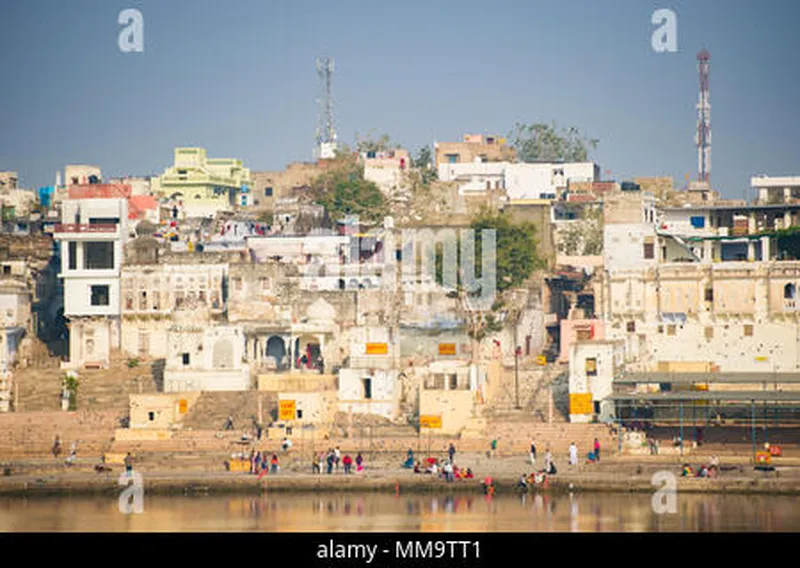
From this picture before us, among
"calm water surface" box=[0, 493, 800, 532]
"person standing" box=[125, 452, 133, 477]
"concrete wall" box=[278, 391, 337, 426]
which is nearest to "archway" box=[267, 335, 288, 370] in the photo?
"concrete wall" box=[278, 391, 337, 426]

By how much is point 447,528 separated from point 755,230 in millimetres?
27388

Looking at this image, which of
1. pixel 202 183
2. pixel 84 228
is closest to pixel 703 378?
pixel 84 228

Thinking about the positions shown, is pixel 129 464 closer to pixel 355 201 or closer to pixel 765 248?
pixel 765 248

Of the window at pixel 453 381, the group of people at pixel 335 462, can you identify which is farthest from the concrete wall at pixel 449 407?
the group of people at pixel 335 462

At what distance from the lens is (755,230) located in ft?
218

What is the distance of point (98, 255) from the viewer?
6316cm

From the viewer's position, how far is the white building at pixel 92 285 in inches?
2436

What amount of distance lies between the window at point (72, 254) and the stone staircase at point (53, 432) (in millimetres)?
9458

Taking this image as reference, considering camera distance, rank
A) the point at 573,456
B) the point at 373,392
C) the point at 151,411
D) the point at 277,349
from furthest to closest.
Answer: the point at 277,349, the point at 373,392, the point at 151,411, the point at 573,456

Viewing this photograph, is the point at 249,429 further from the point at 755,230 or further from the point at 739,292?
the point at 755,230

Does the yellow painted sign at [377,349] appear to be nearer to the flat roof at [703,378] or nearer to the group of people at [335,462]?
the group of people at [335,462]

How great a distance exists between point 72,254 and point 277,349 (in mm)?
8857
